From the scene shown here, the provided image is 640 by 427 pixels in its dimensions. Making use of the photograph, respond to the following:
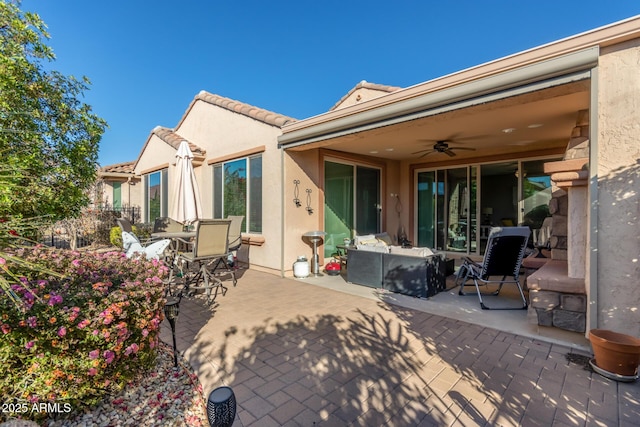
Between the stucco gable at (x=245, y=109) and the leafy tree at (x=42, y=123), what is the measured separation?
3082 mm

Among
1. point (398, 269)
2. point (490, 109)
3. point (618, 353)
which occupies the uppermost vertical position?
point (490, 109)

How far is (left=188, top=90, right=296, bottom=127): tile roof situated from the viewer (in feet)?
21.0

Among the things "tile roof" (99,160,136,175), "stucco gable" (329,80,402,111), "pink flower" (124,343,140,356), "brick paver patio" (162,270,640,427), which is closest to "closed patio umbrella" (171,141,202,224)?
"brick paver patio" (162,270,640,427)

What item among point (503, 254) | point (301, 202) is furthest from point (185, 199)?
point (503, 254)

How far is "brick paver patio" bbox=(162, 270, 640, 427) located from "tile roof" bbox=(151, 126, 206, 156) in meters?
5.65

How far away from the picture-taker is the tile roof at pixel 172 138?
8539 mm

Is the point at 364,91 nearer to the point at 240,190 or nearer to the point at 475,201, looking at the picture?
the point at 475,201

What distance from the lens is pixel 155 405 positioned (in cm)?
213

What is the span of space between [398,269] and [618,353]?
285cm

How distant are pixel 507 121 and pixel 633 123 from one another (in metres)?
2.44

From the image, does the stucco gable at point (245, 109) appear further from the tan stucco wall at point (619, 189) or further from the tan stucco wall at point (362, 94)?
the tan stucco wall at point (362, 94)

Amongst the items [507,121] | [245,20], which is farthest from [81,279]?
[245,20]

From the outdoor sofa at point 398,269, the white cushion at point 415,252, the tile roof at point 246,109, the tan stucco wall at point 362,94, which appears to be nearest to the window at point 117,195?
the tile roof at point 246,109

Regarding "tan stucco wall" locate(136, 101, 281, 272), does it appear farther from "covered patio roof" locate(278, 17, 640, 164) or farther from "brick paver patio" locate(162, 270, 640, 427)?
"brick paver patio" locate(162, 270, 640, 427)
